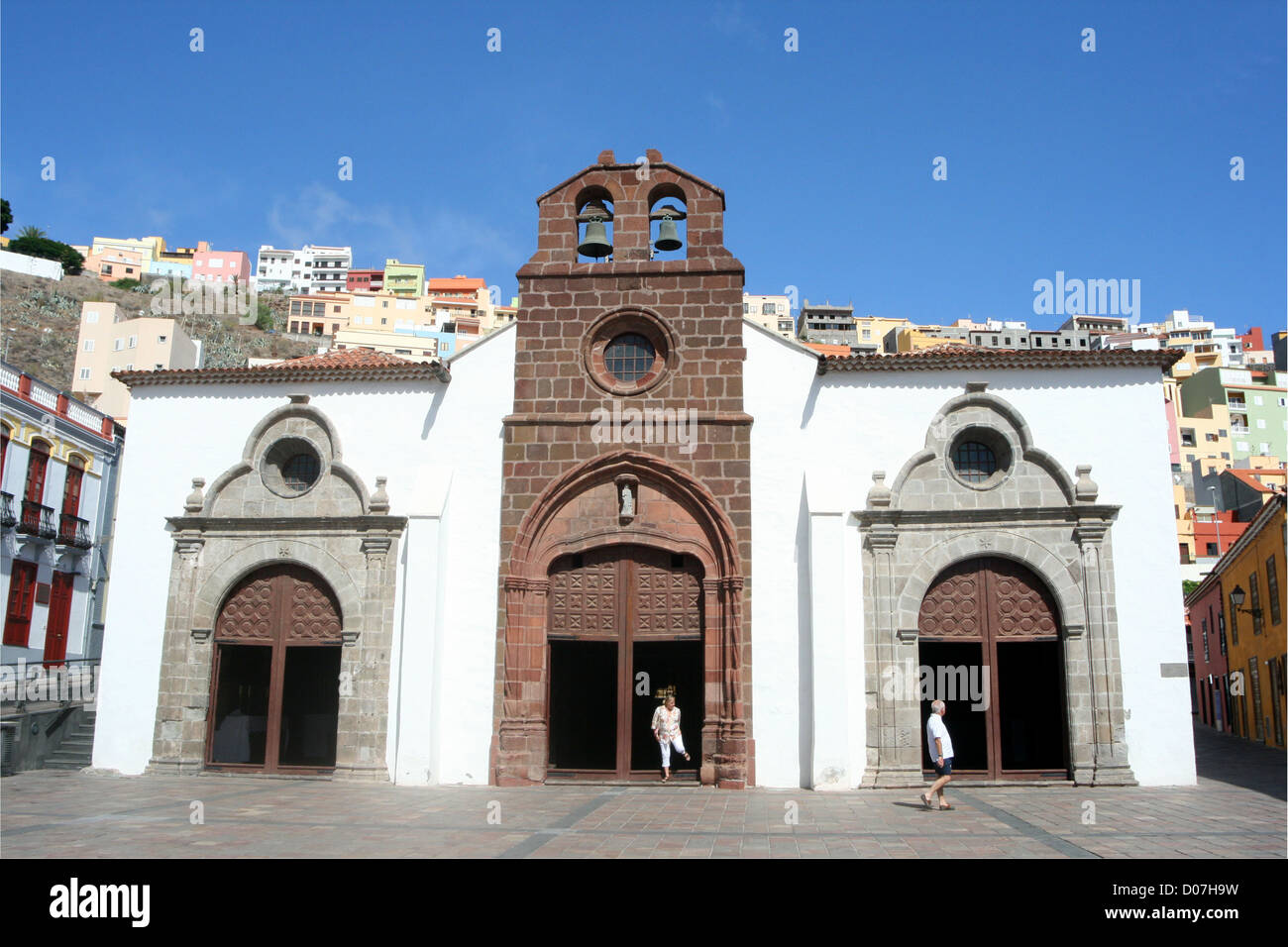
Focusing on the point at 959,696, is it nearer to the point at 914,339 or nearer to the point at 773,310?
the point at 914,339

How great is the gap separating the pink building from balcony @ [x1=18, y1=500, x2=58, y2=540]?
97.6 metres

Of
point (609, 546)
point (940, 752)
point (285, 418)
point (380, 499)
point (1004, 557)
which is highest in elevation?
point (285, 418)

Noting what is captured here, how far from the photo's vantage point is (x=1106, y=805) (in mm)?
13078

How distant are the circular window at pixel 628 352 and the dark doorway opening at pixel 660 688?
4.30m

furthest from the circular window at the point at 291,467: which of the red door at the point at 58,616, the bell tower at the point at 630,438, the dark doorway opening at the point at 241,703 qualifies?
the red door at the point at 58,616

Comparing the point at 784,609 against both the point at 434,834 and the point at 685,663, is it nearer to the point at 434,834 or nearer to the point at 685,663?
the point at 685,663

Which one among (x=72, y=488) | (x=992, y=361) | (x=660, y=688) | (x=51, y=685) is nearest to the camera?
(x=992, y=361)

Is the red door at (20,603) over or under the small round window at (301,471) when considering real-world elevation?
under

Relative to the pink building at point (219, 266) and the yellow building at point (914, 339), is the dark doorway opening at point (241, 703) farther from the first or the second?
the pink building at point (219, 266)

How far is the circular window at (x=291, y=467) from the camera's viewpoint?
17.4 m

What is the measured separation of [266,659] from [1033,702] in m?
12.9

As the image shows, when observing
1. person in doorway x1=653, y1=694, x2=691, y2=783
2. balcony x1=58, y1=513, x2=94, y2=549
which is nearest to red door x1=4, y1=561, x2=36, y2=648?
balcony x1=58, y1=513, x2=94, y2=549

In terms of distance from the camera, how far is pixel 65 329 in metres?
82.1

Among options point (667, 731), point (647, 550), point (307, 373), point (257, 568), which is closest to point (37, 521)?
point (257, 568)
